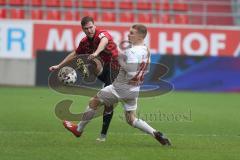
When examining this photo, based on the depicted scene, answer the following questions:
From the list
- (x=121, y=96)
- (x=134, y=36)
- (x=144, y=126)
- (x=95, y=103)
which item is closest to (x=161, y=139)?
(x=144, y=126)

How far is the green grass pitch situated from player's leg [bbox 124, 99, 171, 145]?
15 cm

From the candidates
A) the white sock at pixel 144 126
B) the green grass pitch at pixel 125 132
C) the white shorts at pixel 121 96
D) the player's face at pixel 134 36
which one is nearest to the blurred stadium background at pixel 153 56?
the green grass pitch at pixel 125 132

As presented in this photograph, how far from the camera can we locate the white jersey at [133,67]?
32.8ft

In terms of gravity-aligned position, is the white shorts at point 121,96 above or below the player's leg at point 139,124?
above

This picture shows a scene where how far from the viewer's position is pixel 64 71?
1083cm

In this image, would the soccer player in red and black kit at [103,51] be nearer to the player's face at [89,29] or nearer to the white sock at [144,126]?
the player's face at [89,29]

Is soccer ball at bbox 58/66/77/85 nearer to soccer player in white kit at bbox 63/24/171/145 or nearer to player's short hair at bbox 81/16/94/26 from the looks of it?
soccer player in white kit at bbox 63/24/171/145

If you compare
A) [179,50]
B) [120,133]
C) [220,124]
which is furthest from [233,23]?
[120,133]

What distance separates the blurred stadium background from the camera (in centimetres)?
1442

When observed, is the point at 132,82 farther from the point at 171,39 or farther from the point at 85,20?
the point at 171,39

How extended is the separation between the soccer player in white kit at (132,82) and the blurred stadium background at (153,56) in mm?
1712

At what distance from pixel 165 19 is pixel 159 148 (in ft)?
61.3

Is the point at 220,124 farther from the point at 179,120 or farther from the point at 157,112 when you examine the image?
the point at 157,112

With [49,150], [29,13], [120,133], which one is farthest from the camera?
[29,13]
